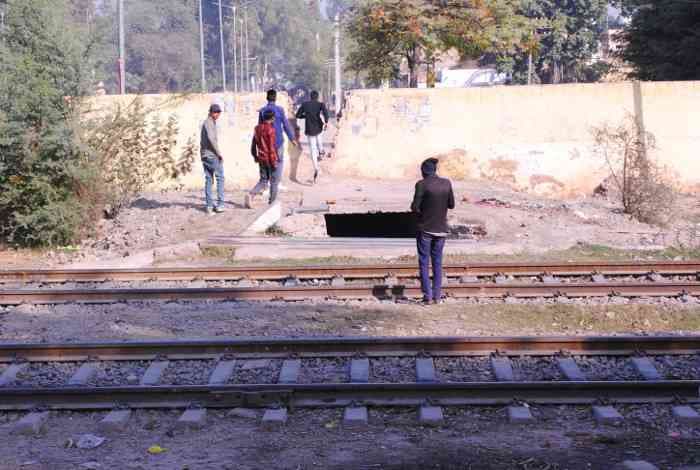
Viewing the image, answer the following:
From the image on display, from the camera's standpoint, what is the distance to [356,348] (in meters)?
8.50

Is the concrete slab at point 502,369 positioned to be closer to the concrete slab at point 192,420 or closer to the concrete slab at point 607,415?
the concrete slab at point 607,415

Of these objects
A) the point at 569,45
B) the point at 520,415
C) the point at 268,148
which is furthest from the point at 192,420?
the point at 569,45

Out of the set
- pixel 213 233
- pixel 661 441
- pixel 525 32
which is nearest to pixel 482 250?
pixel 213 233

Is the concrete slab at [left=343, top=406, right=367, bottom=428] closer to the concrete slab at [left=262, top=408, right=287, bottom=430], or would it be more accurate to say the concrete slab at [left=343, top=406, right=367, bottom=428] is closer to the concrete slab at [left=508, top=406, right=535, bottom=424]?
the concrete slab at [left=262, top=408, right=287, bottom=430]

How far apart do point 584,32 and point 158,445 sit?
54943 mm

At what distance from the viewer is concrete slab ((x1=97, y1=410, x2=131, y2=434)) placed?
Result: 6941 millimetres

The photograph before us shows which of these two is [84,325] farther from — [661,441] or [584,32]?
[584,32]

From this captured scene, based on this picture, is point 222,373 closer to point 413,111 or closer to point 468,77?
point 413,111

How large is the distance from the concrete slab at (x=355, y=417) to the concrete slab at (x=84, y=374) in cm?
246

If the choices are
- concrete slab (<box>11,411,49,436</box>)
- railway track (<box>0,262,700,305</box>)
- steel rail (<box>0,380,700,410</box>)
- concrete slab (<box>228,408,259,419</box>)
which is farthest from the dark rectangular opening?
concrete slab (<box>11,411,49,436</box>)

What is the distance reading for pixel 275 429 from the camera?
688cm

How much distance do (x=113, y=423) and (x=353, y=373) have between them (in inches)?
81.9

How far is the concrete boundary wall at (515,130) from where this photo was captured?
70.0ft

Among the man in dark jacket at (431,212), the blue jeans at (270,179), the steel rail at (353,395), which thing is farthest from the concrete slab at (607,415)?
the blue jeans at (270,179)
